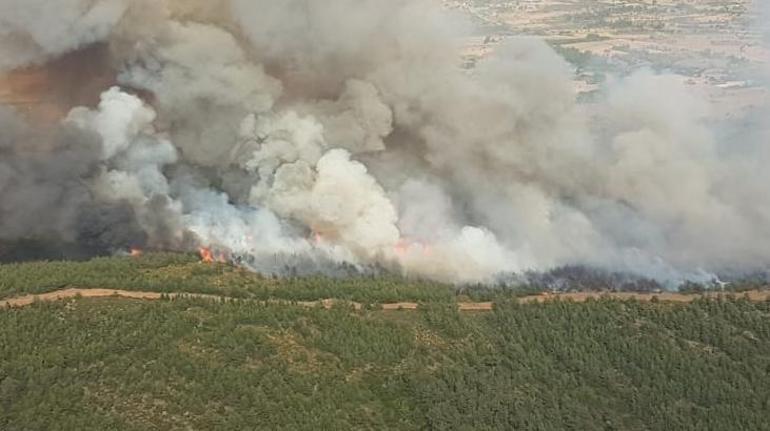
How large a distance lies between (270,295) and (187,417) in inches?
540

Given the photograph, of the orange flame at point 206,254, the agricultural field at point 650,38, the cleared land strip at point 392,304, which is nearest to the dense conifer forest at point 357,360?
the cleared land strip at point 392,304

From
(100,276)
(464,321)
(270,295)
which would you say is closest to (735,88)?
(464,321)

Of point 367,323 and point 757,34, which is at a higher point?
point 757,34

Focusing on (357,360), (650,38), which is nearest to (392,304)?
(357,360)

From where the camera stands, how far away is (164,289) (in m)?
50.2

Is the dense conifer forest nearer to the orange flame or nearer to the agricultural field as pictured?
the orange flame

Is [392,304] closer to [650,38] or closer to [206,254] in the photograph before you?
[206,254]

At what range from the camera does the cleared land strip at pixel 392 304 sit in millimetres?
46659

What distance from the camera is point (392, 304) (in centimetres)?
5188

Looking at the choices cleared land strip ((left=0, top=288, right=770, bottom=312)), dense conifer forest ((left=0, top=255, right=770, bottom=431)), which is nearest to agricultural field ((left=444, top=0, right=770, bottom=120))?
cleared land strip ((left=0, top=288, right=770, bottom=312))

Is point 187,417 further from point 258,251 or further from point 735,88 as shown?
point 735,88

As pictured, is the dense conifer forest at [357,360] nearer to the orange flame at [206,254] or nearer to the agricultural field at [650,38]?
the orange flame at [206,254]

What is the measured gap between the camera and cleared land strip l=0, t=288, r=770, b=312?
46659 mm

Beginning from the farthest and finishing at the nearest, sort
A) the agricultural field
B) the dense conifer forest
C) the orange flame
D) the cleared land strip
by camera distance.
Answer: the agricultural field < the orange flame < the cleared land strip < the dense conifer forest
